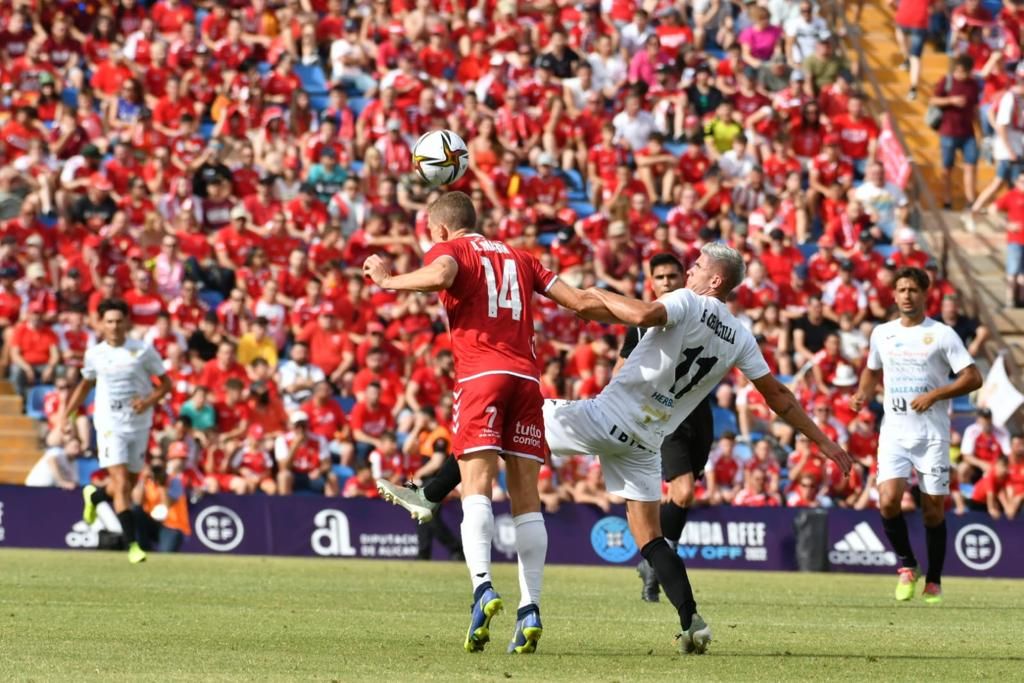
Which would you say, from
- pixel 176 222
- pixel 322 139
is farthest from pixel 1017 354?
pixel 176 222

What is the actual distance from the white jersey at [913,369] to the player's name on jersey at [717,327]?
529 centimetres

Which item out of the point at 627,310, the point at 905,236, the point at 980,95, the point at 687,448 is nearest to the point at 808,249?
the point at 905,236

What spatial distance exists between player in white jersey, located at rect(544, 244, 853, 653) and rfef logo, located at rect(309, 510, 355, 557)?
1160cm

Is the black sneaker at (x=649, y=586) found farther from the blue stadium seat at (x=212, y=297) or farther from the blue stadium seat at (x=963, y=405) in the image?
the blue stadium seat at (x=212, y=297)

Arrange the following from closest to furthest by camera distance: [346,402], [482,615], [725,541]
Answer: [482,615]
[725,541]
[346,402]

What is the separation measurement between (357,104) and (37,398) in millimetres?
7067

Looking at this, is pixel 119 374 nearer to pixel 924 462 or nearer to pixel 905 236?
pixel 924 462

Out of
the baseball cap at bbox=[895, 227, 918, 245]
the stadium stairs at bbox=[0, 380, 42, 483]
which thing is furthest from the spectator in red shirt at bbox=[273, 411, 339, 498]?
the baseball cap at bbox=[895, 227, 918, 245]

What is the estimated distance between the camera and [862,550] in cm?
2073

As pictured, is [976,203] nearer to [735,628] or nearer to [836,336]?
[836,336]

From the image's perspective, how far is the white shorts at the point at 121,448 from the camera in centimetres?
1783

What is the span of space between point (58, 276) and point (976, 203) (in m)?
13.9

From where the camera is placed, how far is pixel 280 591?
581 inches

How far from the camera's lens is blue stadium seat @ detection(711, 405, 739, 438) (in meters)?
23.2
